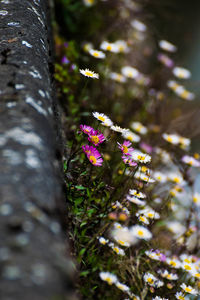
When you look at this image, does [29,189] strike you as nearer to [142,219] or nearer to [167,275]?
[142,219]

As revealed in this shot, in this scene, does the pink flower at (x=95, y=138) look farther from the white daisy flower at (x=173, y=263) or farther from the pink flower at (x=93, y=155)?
the white daisy flower at (x=173, y=263)

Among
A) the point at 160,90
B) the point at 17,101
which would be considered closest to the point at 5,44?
the point at 17,101

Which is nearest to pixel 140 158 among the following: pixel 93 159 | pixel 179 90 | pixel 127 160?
pixel 127 160

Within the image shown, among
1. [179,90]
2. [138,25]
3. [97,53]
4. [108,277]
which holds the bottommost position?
[108,277]

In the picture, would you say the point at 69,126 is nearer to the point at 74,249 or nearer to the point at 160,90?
the point at 74,249

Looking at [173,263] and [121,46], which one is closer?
[173,263]
